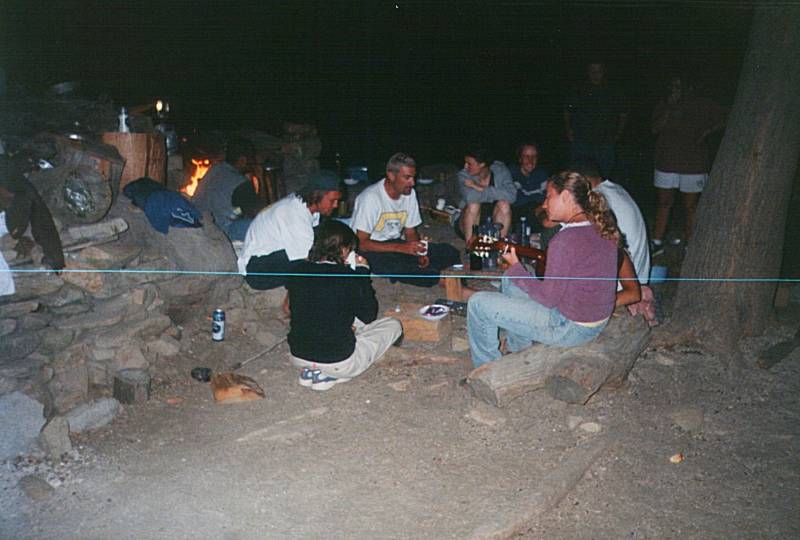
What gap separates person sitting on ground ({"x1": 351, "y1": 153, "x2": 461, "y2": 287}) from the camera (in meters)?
7.34

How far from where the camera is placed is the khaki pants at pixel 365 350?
581 cm

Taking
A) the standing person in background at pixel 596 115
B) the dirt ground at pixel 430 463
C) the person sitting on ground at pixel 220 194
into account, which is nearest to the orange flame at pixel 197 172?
the person sitting on ground at pixel 220 194

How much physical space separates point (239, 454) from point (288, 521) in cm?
91

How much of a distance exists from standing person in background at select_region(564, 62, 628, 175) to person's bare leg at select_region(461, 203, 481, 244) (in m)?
2.35

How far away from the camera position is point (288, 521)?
4184mm

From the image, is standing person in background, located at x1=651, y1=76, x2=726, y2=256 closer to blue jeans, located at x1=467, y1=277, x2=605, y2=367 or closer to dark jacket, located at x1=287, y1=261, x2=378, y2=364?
blue jeans, located at x1=467, y1=277, x2=605, y2=367

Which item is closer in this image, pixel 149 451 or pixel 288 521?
pixel 288 521

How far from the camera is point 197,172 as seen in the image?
855 centimetres

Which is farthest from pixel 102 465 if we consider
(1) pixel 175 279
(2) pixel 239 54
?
(2) pixel 239 54

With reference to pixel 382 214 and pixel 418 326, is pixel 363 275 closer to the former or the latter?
pixel 418 326

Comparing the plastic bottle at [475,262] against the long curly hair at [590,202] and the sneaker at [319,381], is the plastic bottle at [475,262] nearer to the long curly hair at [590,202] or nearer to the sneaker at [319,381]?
the long curly hair at [590,202]

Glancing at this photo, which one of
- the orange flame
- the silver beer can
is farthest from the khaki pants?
the orange flame

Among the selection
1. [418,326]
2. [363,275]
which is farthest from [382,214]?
[363,275]

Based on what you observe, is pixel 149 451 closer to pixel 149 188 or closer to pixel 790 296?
pixel 149 188
